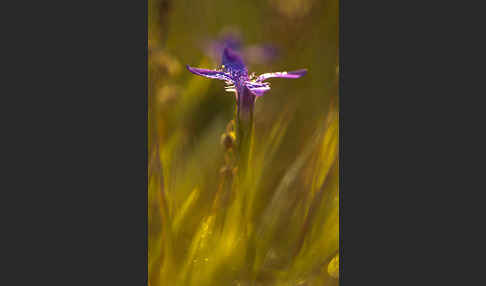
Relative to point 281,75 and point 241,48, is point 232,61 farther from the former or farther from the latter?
point 281,75

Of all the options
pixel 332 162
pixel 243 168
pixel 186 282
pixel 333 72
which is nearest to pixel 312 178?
pixel 332 162

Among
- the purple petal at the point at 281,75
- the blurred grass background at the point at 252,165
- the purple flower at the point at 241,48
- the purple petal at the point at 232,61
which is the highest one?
the purple flower at the point at 241,48

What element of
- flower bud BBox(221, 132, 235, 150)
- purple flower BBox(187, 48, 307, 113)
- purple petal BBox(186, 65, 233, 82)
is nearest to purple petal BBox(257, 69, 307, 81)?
purple flower BBox(187, 48, 307, 113)

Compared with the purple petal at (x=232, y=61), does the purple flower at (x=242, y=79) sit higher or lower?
lower

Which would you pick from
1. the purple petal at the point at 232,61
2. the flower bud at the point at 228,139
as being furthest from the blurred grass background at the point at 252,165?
the purple petal at the point at 232,61

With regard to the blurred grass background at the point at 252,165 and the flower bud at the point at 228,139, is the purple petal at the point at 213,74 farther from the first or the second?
the flower bud at the point at 228,139

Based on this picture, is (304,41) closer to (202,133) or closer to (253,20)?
(253,20)
